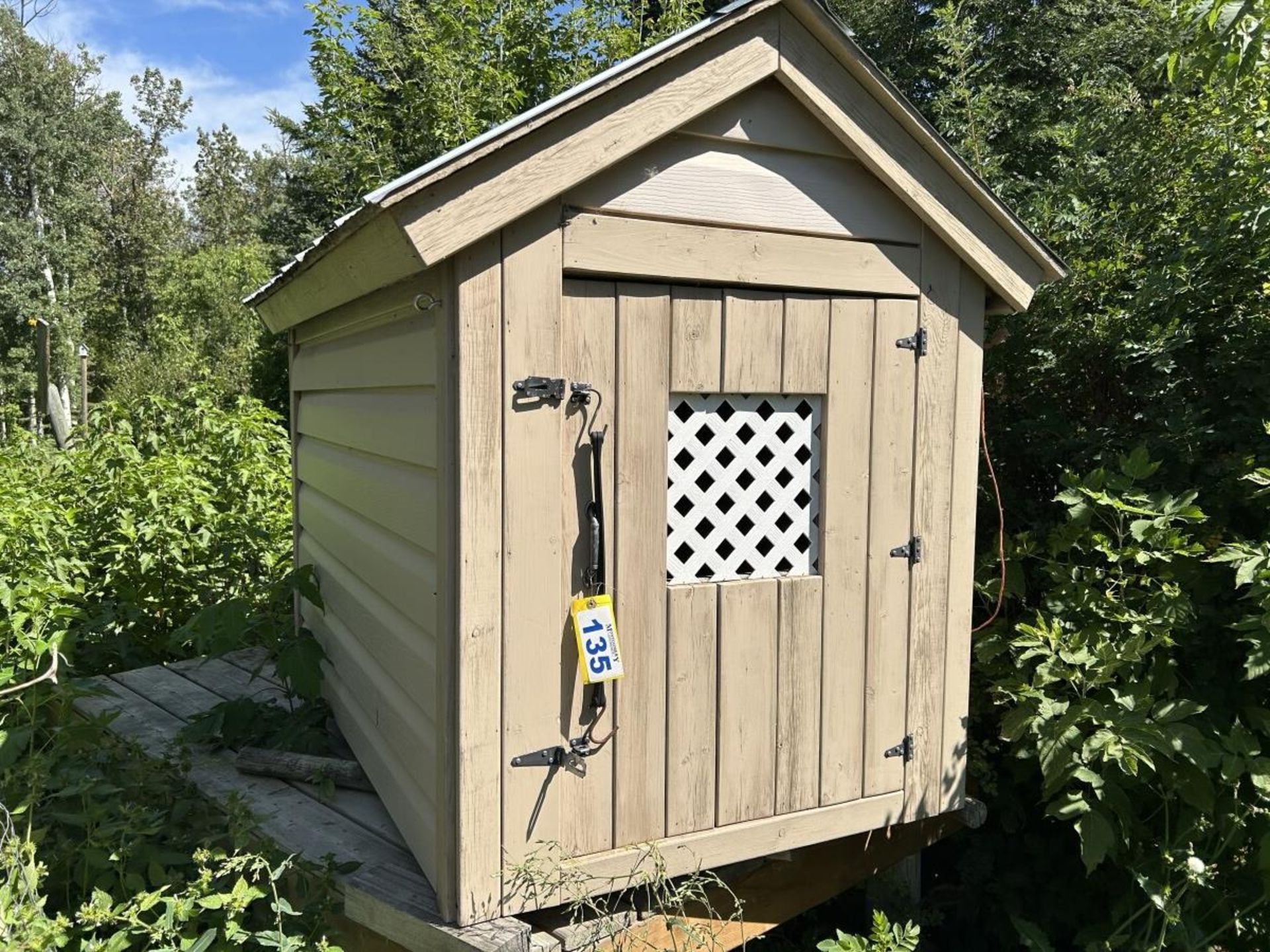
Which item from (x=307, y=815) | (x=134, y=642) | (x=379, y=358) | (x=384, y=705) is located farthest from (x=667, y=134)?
(x=134, y=642)

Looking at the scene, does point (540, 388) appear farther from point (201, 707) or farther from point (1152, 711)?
point (201, 707)

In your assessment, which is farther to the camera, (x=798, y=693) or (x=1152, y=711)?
(x=1152, y=711)

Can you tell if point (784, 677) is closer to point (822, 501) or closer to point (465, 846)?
point (822, 501)

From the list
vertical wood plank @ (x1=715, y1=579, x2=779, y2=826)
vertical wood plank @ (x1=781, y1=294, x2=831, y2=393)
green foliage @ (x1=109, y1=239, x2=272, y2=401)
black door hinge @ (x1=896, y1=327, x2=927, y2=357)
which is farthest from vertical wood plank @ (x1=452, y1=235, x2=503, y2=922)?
green foliage @ (x1=109, y1=239, x2=272, y2=401)

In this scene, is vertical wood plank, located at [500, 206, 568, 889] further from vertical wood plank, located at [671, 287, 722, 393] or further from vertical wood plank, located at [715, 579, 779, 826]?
vertical wood plank, located at [715, 579, 779, 826]

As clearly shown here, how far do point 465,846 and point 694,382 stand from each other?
4.80 feet

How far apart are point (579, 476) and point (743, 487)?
60 cm

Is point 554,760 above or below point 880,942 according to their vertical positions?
above

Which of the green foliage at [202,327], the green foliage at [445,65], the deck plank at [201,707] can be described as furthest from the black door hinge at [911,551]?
the green foliage at [202,327]

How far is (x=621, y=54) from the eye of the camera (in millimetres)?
10391

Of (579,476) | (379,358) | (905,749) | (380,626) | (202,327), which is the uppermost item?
(202,327)

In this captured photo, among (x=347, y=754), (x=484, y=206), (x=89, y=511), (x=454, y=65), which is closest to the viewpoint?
(x=484, y=206)

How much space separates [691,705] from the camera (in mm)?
2881

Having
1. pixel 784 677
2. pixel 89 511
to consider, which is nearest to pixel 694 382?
pixel 784 677
